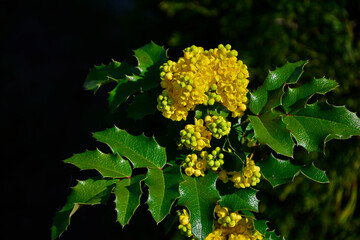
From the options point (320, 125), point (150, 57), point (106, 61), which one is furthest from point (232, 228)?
point (106, 61)

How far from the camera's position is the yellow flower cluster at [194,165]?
1262 mm

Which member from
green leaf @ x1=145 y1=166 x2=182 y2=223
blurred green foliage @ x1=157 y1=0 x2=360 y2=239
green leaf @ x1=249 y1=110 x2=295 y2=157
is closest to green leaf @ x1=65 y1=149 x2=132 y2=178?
green leaf @ x1=145 y1=166 x2=182 y2=223

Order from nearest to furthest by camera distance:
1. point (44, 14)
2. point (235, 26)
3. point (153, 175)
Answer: point (153, 175) < point (235, 26) < point (44, 14)

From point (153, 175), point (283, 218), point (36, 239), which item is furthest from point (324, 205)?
point (36, 239)

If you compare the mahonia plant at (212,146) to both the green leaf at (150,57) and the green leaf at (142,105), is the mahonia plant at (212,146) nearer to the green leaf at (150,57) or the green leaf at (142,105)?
the green leaf at (142,105)

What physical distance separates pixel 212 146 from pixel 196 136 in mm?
131

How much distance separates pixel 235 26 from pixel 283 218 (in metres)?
1.62

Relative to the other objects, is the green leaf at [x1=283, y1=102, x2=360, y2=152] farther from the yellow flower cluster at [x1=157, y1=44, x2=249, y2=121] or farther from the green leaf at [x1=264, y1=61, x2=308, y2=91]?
the yellow flower cluster at [x1=157, y1=44, x2=249, y2=121]

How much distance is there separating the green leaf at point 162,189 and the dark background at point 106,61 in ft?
1.39

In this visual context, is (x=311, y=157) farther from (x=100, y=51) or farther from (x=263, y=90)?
(x=100, y=51)

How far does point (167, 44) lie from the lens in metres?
3.63

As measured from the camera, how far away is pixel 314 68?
2.95 metres

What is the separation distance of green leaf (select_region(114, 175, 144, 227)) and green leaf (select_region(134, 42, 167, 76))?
20.1 inches

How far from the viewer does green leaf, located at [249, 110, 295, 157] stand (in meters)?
1.24
